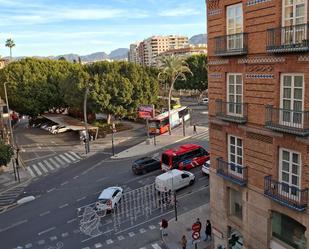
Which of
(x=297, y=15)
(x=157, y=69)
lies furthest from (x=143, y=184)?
(x=157, y=69)

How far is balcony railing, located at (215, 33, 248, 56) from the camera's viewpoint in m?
15.7

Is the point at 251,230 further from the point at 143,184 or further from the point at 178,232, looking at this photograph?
the point at 143,184

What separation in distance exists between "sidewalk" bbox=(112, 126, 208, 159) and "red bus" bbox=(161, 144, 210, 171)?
8.98m

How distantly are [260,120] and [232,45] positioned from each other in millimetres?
3934

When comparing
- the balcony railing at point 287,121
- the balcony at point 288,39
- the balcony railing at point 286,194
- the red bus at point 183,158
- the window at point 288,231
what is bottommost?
the red bus at point 183,158

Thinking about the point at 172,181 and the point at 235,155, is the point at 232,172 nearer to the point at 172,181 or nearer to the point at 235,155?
the point at 235,155

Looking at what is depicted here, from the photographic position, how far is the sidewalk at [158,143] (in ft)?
143

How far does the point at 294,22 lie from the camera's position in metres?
13.4

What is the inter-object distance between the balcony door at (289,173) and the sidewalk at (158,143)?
94.6ft

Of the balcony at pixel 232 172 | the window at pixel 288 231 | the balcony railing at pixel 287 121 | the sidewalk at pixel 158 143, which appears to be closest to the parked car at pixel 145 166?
the sidewalk at pixel 158 143

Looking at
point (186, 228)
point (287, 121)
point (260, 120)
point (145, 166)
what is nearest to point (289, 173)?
point (287, 121)

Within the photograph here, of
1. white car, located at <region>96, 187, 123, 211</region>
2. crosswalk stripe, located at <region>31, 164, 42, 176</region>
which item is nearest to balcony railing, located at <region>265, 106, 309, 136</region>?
white car, located at <region>96, 187, 123, 211</region>

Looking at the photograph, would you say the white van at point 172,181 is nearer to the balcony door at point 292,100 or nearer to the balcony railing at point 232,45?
the balcony railing at point 232,45

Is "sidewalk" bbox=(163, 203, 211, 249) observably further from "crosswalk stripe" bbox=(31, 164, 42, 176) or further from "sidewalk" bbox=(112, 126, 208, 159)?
"crosswalk stripe" bbox=(31, 164, 42, 176)
